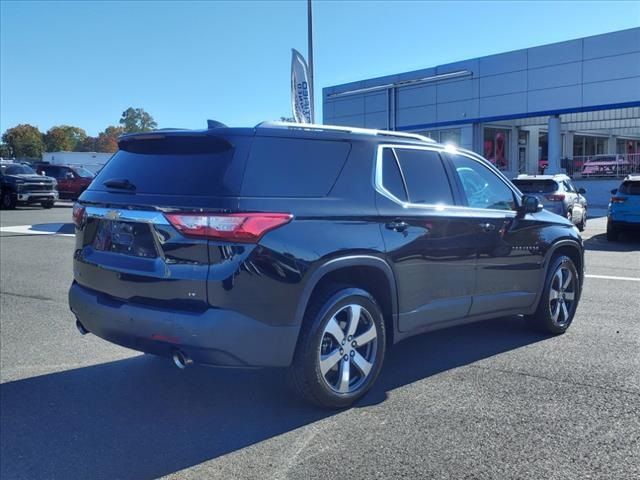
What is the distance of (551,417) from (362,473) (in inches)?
58.1

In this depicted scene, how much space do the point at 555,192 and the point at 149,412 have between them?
46.8 feet

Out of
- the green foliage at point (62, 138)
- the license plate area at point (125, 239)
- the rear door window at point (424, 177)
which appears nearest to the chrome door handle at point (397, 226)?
the rear door window at point (424, 177)

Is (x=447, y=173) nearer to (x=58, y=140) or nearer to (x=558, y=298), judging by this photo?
(x=558, y=298)

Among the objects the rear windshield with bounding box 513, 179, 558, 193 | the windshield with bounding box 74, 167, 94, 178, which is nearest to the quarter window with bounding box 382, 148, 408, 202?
the rear windshield with bounding box 513, 179, 558, 193

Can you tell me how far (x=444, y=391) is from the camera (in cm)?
464

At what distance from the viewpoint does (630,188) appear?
49.9 feet

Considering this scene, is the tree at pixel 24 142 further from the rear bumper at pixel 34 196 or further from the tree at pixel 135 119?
the rear bumper at pixel 34 196

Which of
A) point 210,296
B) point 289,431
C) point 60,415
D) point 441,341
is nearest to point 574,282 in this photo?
point 441,341

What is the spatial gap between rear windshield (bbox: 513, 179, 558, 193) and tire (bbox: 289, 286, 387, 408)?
1317 cm

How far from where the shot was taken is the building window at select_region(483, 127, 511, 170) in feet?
120

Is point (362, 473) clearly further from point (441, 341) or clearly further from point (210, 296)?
point (441, 341)

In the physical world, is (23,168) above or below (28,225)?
above

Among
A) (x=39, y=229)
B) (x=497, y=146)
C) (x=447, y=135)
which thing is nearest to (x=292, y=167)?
(x=39, y=229)

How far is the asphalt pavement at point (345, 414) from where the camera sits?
140 inches
